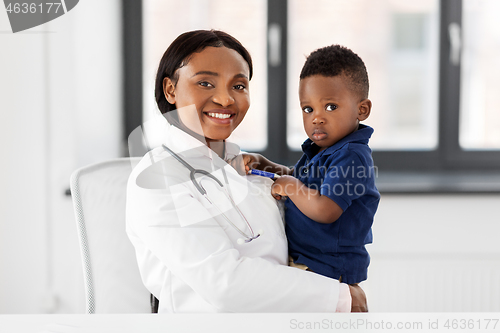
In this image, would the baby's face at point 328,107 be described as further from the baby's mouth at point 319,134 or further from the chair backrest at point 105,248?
the chair backrest at point 105,248

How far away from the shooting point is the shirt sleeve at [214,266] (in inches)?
33.7

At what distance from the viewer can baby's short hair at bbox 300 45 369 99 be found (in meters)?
1.03

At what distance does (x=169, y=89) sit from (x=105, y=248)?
493 mm

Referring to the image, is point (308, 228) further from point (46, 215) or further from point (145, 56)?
point (145, 56)

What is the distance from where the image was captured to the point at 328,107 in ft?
3.41

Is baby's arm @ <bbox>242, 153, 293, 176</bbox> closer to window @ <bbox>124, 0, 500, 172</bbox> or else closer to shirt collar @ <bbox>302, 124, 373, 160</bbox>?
shirt collar @ <bbox>302, 124, 373, 160</bbox>

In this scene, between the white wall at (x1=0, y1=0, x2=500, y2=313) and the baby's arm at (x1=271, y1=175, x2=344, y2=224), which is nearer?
the baby's arm at (x1=271, y1=175, x2=344, y2=224)

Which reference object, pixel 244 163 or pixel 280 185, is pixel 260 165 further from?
pixel 280 185

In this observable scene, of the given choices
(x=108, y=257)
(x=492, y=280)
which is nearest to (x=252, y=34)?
(x=108, y=257)

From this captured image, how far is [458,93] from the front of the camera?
2.21 m

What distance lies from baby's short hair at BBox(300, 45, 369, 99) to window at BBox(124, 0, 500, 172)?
46.5 inches

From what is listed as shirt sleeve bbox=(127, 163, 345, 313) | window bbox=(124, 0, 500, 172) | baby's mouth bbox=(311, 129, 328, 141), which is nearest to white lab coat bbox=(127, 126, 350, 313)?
shirt sleeve bbox=(127, 163, 345, 313)

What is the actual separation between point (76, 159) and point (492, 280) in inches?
73.9

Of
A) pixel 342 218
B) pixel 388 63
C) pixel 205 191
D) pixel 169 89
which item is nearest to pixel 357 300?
pixel 342 218
